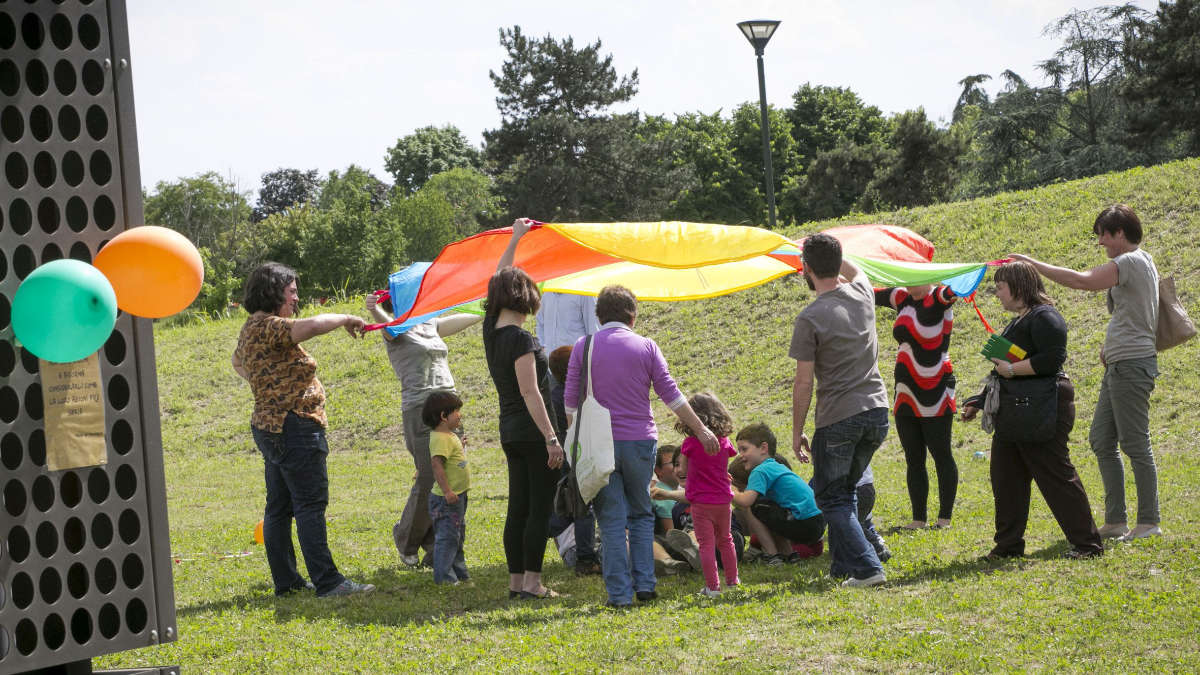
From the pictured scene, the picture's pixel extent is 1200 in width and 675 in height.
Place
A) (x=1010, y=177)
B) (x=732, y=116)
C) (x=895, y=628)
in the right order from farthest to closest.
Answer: (x=732, y=116), (x=1010, y=177), (x=895, y=628)

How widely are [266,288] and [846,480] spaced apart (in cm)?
356

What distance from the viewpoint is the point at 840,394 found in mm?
5988

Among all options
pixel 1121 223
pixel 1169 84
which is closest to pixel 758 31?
pixel 1121 223

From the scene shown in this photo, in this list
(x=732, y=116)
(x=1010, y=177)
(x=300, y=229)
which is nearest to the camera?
(x=1010, y=177)

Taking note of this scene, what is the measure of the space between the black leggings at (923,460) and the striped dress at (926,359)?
81 mm

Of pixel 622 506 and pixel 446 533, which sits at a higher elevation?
pixel 622 506

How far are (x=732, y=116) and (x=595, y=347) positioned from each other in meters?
56.2

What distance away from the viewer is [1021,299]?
6.35 meters

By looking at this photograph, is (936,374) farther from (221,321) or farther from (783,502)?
(221,321)

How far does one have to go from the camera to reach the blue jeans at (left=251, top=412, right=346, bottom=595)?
247 inches

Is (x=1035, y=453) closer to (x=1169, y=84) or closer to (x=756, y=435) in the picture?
(x=756, y=435)

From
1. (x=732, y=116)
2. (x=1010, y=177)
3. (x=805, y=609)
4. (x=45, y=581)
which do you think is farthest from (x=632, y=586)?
(x=732, y=116)

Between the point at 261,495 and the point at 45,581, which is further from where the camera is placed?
the point at 261,495

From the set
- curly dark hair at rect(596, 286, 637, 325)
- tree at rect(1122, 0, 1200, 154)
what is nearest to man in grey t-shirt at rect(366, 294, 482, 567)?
curly dark hair at rect(596, 286, 637, 325)
